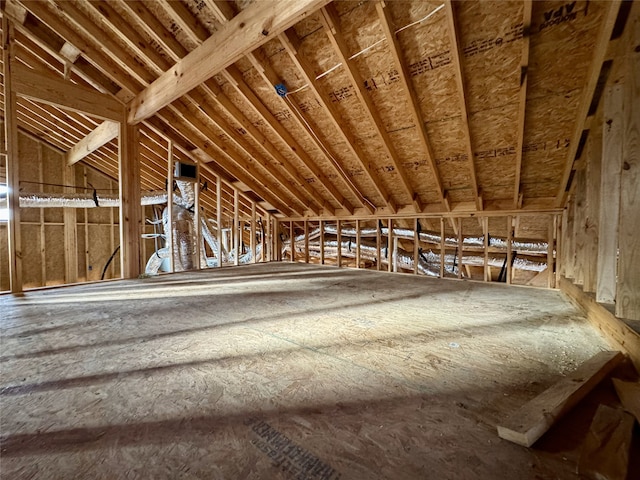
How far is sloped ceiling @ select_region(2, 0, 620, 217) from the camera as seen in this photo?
8.26ft

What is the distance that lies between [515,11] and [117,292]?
505 centimetres

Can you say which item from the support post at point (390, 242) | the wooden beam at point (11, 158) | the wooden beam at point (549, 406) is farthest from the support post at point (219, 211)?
the wooden beam at point (549, 406)

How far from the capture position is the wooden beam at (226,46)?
7.69 feet

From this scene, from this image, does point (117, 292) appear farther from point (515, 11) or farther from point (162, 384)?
point (515, 11)

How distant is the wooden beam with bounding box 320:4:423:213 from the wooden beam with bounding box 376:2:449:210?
A: 1.40 ft

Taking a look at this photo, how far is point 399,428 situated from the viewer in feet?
3.27

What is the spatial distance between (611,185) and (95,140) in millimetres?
7621

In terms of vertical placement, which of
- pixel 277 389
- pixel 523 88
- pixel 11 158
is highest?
pixel 523 88

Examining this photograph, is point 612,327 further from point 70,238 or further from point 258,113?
point 70,238

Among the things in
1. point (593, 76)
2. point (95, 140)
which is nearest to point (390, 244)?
point (593, 76)

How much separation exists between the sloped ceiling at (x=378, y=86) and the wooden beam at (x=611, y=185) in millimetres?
726

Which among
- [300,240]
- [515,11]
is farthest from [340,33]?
[300,240]

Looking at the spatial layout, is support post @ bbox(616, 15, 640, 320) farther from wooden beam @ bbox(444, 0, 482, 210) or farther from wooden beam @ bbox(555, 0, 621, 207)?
wooden beam @ bbox(444, 0, 482, 210)

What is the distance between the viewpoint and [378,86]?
3.28 m
